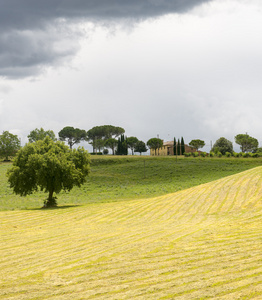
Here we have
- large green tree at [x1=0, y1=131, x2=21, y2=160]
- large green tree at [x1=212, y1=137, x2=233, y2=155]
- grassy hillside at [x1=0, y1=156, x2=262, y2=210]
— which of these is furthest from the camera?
large green tree at [x1=212, y1=137, x2=233, y2=155]

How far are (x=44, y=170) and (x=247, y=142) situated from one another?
157m

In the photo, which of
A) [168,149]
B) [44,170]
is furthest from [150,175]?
[168,149]

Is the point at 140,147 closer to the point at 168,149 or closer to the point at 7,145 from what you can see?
the point at 168,149

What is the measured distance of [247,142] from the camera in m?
181

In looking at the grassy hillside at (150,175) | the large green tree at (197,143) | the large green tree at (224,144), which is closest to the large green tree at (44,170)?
the grassy hillside at (150,175)

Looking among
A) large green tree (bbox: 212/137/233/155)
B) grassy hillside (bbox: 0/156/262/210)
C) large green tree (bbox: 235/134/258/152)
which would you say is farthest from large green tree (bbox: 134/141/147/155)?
grassy hillside (bbox: 0/156/262/210)

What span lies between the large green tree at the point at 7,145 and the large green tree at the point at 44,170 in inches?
4489

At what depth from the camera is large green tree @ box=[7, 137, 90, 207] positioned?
43.3 meters

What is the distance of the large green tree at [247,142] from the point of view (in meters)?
180

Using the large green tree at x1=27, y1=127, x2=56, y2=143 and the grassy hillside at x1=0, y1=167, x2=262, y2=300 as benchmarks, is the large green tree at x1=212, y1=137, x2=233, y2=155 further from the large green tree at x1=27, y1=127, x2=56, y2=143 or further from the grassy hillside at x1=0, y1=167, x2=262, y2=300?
the grassy hillside at x1=0, y1=167, x2=262, y2=300

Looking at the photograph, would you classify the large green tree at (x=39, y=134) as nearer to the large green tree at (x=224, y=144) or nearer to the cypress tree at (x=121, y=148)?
the cypress tree at (x=121, y=148)

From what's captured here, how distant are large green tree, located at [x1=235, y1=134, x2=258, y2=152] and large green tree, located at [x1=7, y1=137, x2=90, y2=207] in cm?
14939

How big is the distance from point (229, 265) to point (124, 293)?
17.9 feet

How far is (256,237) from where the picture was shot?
66.6 ft
